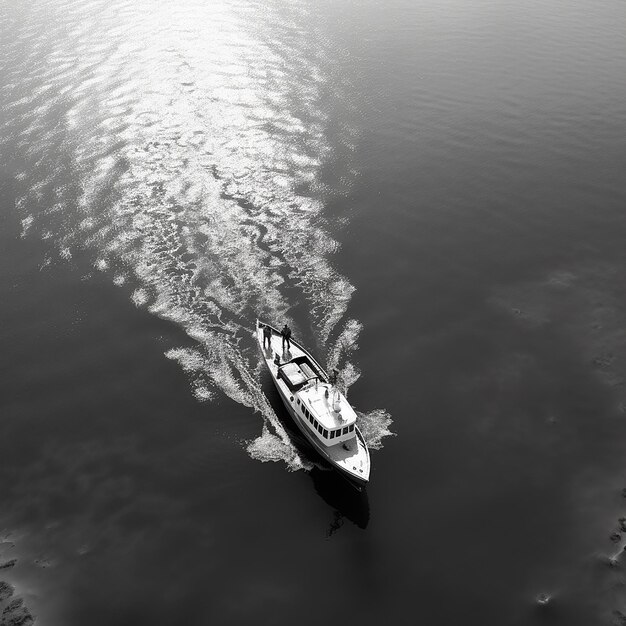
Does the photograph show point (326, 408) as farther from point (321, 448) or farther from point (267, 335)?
point (267, 335)

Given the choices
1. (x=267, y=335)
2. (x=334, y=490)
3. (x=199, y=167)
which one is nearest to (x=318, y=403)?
(x=334, y=490)

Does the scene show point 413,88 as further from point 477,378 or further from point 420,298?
point 477,378

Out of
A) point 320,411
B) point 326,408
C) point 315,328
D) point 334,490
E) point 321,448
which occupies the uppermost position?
point 320,411

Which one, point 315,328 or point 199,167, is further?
point 199,167

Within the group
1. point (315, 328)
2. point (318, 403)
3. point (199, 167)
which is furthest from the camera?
point (199, 167)

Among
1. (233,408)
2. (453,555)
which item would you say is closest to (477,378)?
(453,555)

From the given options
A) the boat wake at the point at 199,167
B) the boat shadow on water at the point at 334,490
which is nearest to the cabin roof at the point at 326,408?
the boat shadow on water at the point at 334,490
